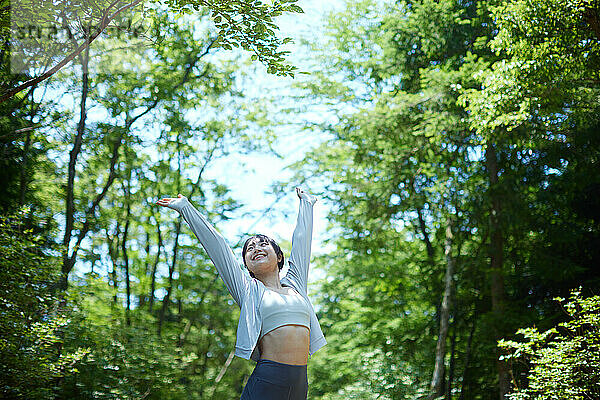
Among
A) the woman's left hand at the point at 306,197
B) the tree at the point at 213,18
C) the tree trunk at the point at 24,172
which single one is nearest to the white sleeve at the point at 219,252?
the woman's left hand at the point at 306,197

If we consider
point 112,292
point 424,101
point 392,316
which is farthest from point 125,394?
point 424,101

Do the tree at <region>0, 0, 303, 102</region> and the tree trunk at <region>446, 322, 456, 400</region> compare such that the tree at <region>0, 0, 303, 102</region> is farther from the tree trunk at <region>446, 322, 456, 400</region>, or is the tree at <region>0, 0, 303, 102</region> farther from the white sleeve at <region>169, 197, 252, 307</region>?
the tree trunk at <region>446, 322, 456, 400</region>

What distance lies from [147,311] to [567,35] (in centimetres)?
940

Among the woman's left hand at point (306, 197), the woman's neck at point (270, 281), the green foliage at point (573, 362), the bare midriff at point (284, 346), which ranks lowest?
Result: the bare midriff at point (284, 346)

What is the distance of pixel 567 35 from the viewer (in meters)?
5.69

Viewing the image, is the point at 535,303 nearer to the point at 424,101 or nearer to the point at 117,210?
the point at 424,101

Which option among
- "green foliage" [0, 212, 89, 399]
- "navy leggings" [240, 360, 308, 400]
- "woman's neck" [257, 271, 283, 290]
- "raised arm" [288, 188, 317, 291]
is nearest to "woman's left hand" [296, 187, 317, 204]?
A: "raised arm" [288, 188, 317, 291]

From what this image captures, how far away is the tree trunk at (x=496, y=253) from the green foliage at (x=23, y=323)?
229 inches

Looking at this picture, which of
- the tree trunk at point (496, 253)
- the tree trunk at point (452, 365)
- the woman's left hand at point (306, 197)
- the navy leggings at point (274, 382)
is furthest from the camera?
the tree trunk at point (452, 365)

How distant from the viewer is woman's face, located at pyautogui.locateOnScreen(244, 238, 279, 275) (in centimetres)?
224

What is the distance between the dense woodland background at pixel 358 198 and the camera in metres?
6.01

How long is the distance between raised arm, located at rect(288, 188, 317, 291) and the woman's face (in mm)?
158

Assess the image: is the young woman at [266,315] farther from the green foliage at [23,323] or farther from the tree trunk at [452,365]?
the tree trunk at [452,365]

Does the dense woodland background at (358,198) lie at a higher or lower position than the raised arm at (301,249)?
higher
